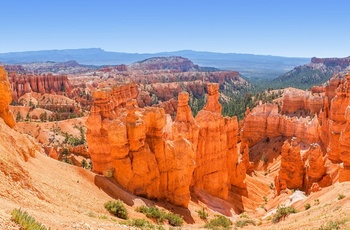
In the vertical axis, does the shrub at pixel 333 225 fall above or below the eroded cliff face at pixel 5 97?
below

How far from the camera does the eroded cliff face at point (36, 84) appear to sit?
118 metres

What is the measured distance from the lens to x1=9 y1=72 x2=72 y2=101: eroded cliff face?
118106mm

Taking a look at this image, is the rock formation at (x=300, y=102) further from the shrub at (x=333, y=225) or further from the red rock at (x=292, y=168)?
the shrub at (x=333, y=225)

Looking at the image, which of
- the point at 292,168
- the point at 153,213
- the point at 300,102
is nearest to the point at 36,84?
the point at 300,102

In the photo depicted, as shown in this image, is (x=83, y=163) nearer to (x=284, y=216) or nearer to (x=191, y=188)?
(x=191, y=188)

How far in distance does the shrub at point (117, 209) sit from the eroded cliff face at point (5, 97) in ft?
23.4

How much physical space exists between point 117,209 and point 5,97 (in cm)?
825

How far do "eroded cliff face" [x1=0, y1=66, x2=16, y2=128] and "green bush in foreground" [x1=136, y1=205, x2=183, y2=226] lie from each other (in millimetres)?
8333

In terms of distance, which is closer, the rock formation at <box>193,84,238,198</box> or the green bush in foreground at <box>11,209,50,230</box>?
the green bush in foreground at <box>11,209,50,230</box>

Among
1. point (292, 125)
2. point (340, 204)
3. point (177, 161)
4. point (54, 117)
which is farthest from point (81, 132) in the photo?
point (340, 204)

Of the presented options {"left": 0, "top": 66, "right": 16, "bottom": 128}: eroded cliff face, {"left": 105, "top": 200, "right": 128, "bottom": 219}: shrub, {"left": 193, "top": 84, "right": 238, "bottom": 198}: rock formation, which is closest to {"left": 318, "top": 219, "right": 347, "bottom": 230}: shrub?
{"left": 105, "top": 200, "right": 128, "bottom": 219}: shrub

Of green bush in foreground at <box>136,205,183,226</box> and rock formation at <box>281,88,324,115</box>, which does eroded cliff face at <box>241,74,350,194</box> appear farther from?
green bush in foreground at <box>136,205,183,226</box>

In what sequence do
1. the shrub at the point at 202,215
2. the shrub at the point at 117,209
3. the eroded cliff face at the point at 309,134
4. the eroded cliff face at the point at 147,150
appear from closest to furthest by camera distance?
the shrub at the point at 117,209
the eroded cliff face at the point at 147,150
the shrub at the point at 202,215
the eroded cliff face at the point at 309,134

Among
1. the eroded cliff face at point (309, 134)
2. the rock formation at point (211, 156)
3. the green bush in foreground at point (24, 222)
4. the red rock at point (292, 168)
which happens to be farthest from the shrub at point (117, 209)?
the red rock at point (292, 168)
